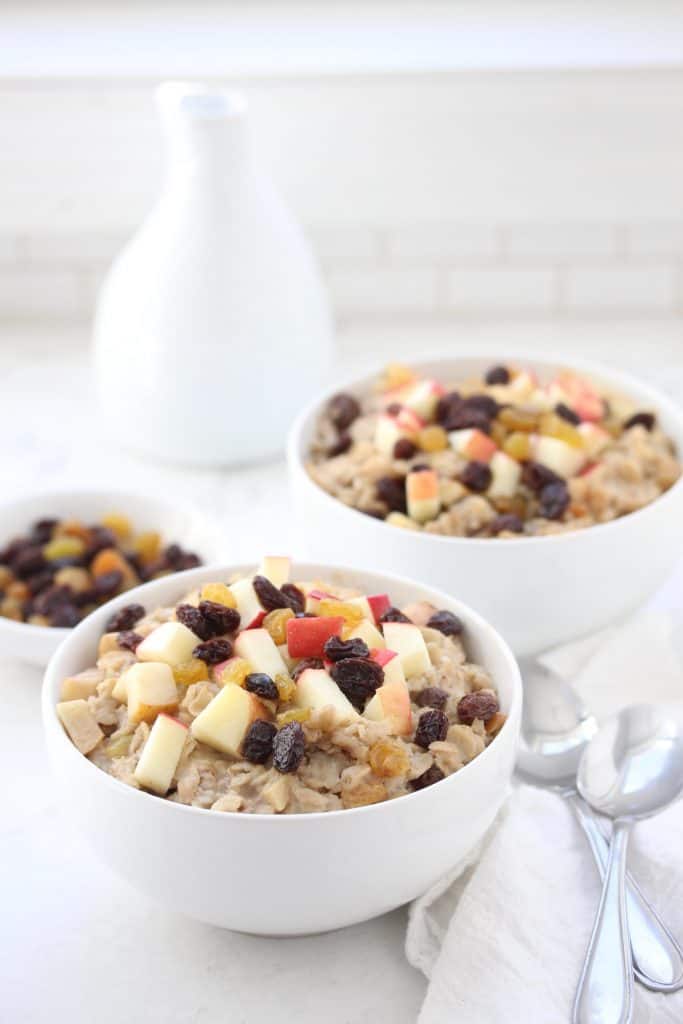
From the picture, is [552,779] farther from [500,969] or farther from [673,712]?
[500,969]

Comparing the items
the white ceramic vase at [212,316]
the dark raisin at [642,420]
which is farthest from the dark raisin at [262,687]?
the white ceramic vase at [212,316]

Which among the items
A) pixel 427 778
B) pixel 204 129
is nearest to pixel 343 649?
pixel 427 778

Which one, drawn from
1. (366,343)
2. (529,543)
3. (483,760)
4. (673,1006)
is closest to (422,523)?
(529,543)

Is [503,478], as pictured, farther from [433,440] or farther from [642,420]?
[642,420]

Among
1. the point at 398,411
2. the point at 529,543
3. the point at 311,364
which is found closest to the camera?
the point at 529,543

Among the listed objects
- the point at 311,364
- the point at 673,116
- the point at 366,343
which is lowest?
the point at 366,343

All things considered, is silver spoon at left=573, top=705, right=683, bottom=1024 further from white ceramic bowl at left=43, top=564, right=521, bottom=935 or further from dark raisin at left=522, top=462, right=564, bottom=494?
dark raisin at left=522, top=462, right=564, bottom=494
